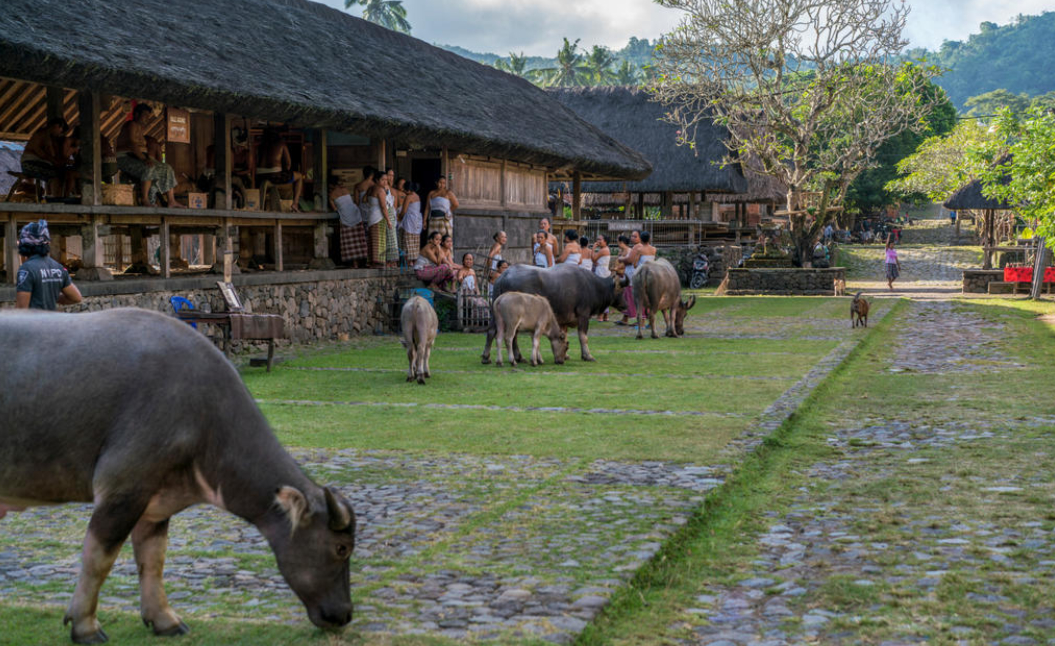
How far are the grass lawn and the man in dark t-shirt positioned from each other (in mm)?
1835

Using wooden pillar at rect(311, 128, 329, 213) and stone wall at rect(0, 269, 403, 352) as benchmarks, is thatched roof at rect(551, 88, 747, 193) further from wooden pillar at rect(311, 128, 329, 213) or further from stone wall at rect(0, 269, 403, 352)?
wooden pillar at rect(311, 128, 329, 213)

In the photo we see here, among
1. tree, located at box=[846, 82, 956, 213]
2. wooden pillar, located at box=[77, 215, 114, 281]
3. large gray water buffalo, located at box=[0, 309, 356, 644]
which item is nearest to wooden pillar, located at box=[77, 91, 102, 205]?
wooden pillar, located at box=[77, 215, 114, 281]

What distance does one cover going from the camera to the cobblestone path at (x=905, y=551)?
4.14 metres

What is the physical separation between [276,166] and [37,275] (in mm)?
9573

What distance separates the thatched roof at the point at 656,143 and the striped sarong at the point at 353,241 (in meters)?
18.6

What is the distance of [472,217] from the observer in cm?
2011

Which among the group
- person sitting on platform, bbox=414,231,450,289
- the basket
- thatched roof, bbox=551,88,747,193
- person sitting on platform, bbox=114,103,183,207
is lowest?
person sitting on platform, bbox=414,231,450,289

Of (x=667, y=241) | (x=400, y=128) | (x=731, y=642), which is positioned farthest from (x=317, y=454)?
(x=667, y=241)

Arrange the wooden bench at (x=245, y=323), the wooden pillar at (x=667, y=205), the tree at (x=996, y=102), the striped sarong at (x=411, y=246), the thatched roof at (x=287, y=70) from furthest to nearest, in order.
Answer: the tree at (x=996, y=102) → the wooden pillar at (x=667, y=205) → the striped sarong at (x=411, y=246) → the wooden bench at (x=245, y=323) → the thatched roof at (x=287, y=70)

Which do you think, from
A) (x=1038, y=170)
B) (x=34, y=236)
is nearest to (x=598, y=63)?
(x=1038, y=170)

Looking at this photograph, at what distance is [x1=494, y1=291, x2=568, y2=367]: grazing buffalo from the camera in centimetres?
1222

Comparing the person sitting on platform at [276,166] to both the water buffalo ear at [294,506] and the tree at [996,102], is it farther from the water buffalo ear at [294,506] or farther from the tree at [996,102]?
the tree at [996,102]

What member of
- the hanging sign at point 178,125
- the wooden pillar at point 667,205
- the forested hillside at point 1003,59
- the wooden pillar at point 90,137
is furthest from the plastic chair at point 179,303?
the forested hillside at point 1003,59

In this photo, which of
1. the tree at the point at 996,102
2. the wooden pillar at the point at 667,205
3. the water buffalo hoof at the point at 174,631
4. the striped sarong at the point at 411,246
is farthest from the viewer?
the tree at the point at 996,102
